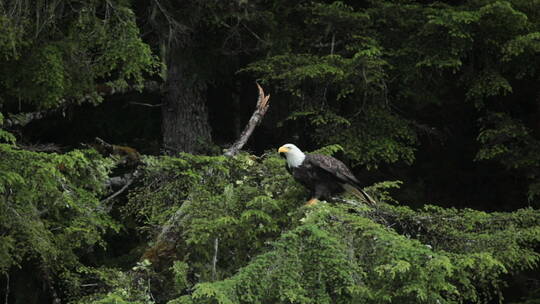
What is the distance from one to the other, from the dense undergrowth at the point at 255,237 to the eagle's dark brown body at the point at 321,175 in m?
0.16

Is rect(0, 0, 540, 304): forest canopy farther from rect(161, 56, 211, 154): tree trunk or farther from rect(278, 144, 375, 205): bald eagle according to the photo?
rect(278, 144, 375, 205): bald eagle

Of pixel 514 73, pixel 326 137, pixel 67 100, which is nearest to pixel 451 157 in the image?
pixel 514 73

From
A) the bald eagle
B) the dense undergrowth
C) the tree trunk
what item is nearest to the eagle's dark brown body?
the bald eagle

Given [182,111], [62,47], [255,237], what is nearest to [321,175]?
[255,237]

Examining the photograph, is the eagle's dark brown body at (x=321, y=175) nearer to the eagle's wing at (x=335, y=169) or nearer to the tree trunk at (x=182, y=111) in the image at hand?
the eagle's wing at (x=335, y=169)

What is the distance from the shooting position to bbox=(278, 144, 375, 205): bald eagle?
698 centimetres

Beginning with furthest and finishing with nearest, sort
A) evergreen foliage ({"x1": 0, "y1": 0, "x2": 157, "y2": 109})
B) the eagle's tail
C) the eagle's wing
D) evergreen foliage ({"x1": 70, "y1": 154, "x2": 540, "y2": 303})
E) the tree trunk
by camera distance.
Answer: the tree trunk → evergreen foliage ({"x1": 0, "y1": 0, "x2": 157, "y2": 109}) → the eagle's wing → the eagle's tail → evergreen foliage ({"x1": 70, "y1": 154, "x2": 540, "y2": 303})

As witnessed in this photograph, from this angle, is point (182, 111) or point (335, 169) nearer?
point (335, 169)

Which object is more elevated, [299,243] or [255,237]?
[299,243]

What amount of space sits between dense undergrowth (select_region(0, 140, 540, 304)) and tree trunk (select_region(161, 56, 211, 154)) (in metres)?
2.27

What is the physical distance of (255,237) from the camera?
6.34 m

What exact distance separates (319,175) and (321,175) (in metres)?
0.03

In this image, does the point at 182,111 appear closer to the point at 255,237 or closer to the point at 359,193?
the point at 359,193

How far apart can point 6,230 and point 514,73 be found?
22.3 feet
